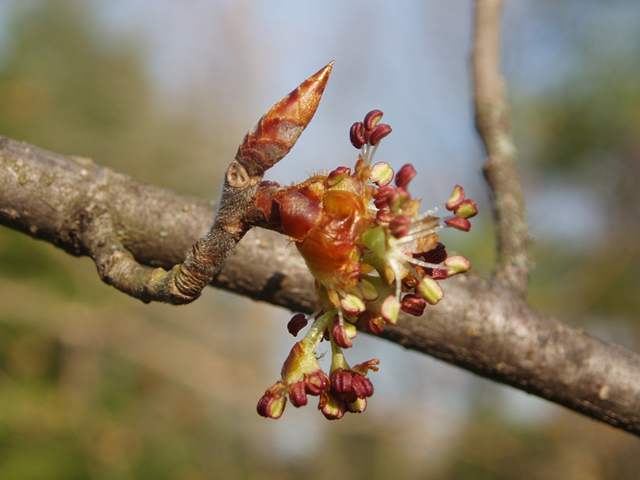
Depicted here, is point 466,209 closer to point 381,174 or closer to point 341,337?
point 381,174

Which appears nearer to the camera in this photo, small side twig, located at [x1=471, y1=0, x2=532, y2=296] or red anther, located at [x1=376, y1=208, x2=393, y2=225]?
red anther, located at [x1=376, y1=208, x2=393, y2=225]

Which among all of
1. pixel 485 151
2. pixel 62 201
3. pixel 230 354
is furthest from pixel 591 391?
pixel 230 354

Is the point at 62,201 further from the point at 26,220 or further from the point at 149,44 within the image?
the point at 149,44

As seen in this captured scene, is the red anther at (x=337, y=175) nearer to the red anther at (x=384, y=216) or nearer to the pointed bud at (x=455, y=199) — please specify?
the red anther at (x=384, y=216)

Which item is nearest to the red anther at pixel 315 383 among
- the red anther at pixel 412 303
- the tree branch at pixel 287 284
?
the red anther at pixel 412 303

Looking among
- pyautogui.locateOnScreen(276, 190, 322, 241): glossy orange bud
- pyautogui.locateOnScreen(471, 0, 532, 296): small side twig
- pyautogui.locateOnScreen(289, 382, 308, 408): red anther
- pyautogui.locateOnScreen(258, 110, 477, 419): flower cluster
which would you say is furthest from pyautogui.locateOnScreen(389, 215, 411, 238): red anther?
pyautogui.locateOnScreen(471, 0, 532, 296): small side twig

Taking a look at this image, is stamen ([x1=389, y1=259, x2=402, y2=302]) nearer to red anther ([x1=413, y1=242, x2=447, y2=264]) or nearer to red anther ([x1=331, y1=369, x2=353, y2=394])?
red anther ([x1=413, y1=242, x2=447, y2=264])

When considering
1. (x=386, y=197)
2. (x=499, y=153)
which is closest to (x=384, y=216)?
(x=386, y=197)
